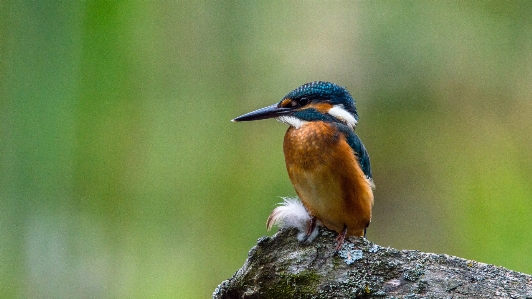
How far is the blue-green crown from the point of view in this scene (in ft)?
7.20

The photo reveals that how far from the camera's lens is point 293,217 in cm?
185

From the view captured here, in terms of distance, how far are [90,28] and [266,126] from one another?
1057 mm

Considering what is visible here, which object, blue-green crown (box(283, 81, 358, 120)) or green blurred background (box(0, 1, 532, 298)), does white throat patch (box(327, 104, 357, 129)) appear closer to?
blue-green crown (box(283, 81, 358, 120))

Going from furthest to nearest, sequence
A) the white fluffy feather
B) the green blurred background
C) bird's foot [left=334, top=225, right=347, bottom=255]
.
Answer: the green blurred background
the white fluffy feather
bird's foot [left=334, top=225, right=347, bottom=255]

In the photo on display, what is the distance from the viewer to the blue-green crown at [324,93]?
7.20 feet

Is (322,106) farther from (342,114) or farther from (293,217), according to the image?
→ (293,217)

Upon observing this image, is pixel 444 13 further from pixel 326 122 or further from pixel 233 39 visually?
pixel 326 122

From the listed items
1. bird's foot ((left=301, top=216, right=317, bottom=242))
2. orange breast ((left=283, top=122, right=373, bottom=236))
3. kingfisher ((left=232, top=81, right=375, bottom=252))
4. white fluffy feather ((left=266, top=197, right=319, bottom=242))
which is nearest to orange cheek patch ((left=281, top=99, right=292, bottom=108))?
kingfisher ((left=232, top=81, right=375, bottom=252))

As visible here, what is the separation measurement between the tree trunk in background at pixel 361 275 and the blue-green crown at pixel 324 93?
70 cm

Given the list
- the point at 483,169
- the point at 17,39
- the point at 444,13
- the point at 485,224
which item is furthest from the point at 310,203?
the point at 444,13

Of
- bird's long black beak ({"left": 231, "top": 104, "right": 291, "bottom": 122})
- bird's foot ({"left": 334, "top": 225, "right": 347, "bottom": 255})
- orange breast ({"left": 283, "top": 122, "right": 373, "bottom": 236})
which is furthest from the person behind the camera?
bird's long black beak ({"left": 231, "top": 104, "right": 291, "bottom": 122})

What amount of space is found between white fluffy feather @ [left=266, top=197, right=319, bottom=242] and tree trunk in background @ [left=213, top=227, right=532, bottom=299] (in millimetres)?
56

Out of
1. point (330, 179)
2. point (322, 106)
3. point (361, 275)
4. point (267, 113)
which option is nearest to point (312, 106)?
point (322, 106)

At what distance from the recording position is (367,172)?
2.20 metres
